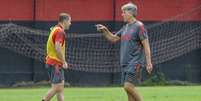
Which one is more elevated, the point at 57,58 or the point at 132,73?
the point at 57,58

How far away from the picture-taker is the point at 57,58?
565 inches

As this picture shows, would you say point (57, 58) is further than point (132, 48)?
Yes

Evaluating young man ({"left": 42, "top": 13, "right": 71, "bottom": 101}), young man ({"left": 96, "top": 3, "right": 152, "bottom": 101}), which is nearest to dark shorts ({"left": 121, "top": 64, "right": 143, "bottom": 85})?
young man ({"left": 96, "top": 3, "right": 152, "bottom": 101})

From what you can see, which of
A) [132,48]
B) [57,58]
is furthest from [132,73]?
[57,58]

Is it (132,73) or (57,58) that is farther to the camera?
(57,58)

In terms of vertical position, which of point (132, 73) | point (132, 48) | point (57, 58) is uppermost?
point (132, 48)

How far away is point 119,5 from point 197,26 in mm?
2962

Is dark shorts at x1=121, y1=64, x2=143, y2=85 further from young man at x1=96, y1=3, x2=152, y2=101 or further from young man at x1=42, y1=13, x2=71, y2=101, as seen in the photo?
young man at x1=42, y1=13, x2=71, y2=101

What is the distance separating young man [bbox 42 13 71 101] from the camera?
14195mm

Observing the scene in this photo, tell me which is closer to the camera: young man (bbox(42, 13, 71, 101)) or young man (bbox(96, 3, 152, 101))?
young man (bbox(96, 3, 152, 101))

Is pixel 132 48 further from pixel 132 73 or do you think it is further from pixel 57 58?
pixel 57 58

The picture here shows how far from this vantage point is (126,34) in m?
12.9

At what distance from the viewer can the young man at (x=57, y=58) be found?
46.6 feet

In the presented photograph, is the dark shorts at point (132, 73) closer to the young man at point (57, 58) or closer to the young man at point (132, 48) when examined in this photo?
the young man at point (132, 48)
